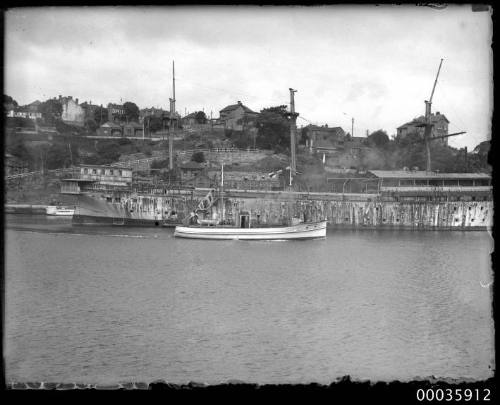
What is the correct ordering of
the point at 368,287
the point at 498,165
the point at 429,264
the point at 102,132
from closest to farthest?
the point at 498,165 → the point at 368,287 → the point at 429,264 → the point at 102,132

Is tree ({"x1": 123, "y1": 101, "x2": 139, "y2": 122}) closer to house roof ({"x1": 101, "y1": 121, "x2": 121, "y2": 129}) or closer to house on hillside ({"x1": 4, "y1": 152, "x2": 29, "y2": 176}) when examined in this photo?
house roof ({"x1": 101, "y1": 121, "x2": 121, "y2": 129})

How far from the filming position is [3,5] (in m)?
2.44

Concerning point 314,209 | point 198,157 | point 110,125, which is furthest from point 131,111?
point 314,209

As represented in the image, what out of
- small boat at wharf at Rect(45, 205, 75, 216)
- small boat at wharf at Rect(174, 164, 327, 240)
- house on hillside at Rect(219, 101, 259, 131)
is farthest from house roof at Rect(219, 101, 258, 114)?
small boat at wharf at Rect(174, 164, 327, 240)

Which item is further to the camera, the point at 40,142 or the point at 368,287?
the point at 40,142

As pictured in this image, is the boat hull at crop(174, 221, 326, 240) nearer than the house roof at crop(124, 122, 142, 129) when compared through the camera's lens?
Yes

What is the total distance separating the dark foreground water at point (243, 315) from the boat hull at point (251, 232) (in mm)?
5972

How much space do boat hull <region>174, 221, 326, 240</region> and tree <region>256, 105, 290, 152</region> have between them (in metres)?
36.0

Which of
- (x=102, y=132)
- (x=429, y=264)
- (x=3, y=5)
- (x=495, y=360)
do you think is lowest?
(x=429, y=264)

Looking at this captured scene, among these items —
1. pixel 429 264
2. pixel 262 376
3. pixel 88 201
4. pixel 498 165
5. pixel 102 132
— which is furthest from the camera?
pixel 102 132

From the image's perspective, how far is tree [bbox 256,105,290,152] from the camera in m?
71.2

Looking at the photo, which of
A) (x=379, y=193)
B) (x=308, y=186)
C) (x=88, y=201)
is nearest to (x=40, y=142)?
(x=88, y=201)

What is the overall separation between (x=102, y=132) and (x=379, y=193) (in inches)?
1779

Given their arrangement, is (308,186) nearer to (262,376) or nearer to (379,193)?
(379,193)
